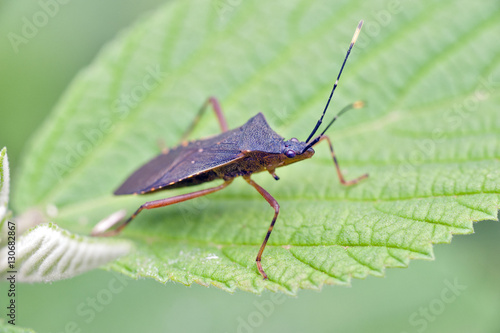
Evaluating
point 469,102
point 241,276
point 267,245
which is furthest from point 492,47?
point 241,276

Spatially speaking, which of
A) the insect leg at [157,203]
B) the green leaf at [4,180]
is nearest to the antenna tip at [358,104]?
the insect leg at [157,203]

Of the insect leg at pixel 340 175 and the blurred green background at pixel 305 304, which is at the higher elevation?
the insect leg at pixel 340 175

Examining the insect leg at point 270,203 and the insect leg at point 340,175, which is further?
the insect leg at point 340,175

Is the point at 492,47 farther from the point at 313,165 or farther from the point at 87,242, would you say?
the point at 87,242

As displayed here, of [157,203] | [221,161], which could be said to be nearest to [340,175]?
[221,161]

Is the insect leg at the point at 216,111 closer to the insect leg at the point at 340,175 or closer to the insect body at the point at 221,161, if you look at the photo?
the insect body at the point at 221,161

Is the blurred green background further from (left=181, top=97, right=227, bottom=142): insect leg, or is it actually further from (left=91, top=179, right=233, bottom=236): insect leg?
(left=181, top=97, right=227, bottom=142): insect leg

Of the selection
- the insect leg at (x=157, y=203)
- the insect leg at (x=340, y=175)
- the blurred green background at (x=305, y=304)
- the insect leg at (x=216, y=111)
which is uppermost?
the insect leg at (x=216, y=111)
